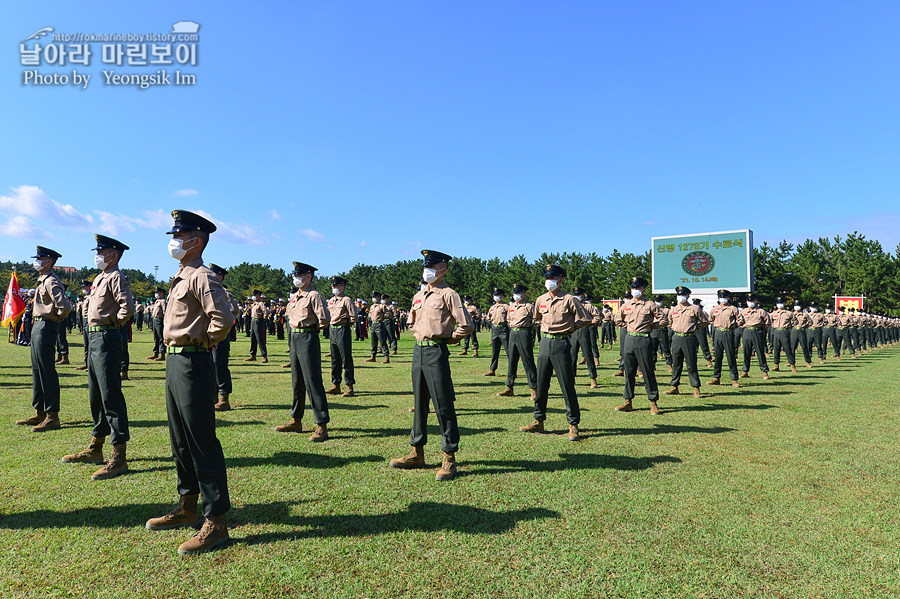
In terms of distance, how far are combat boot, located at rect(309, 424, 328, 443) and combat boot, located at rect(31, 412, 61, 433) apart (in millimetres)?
3768

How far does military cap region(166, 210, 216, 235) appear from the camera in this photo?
4219 millimetres

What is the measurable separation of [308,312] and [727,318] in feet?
39.9

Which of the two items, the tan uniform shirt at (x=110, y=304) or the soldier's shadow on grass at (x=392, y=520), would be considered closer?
the soldier's shadow on grass at (x=392, y=520)

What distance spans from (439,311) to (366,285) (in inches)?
3551

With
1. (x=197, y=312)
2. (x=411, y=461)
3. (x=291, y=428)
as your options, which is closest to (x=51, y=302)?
(x=291, y=428)

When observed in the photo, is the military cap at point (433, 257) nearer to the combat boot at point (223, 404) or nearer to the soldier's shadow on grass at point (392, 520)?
the soldier's shadow on grass at point (392, 520)

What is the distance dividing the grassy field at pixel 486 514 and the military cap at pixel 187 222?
8.33 ft

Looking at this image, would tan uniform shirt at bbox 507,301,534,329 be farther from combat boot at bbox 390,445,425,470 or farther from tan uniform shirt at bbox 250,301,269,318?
tan uniform shirt at bbox 250,301,269,318

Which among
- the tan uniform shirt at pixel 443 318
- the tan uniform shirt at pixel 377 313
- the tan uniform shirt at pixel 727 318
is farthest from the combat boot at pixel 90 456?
the tan uniform shirt at pixel 727 318

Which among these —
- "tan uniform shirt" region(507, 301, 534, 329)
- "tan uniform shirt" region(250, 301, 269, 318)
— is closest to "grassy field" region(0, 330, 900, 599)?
"tan uniform shirt" region(507, 301, 534, 329)

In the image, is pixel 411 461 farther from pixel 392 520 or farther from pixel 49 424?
pixel 49 424

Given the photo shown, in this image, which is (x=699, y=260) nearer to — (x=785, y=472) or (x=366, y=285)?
(x=785, y=472)

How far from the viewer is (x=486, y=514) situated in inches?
172

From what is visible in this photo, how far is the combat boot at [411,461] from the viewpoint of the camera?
222 inches
